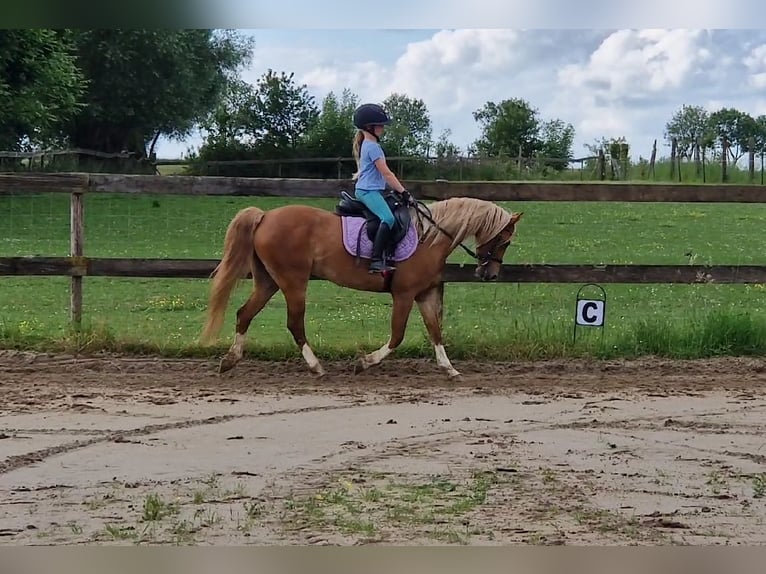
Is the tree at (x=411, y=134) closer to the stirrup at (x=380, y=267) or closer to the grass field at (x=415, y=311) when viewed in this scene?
the grass field at (x=415, y=311)

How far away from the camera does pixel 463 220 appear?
23.8ft

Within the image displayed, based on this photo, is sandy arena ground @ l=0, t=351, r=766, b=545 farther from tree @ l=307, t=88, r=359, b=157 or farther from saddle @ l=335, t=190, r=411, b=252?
tree @ l=307, t=88, r=359, b=157

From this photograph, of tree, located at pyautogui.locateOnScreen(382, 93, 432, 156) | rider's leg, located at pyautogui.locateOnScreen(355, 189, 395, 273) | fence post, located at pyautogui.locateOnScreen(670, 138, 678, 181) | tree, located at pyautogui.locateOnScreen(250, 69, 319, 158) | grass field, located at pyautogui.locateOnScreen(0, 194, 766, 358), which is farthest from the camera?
tree, located at pyautogui.locateOnScreen(250, 69, 319, 158)

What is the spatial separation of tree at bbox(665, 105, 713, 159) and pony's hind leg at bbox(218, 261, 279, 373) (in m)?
20.1

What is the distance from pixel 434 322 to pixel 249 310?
1.48 m

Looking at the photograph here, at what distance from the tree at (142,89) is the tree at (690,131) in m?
14.6

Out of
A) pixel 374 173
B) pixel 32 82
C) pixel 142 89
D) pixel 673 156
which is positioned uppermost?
pixel 142 89

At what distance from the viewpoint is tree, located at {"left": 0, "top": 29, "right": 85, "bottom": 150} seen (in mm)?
19328

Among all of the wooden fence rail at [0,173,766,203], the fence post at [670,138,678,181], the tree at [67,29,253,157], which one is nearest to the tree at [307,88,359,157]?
the tree at [67,29,253,157]

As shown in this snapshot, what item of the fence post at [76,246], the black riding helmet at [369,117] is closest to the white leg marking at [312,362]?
the black riding helmet at [369,117]

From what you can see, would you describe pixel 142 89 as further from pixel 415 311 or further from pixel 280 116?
pixel 415 311

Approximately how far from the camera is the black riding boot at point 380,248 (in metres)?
7.00

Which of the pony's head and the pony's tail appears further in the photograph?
the pony's head

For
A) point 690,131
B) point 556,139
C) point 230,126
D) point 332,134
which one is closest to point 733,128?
point 690,131
